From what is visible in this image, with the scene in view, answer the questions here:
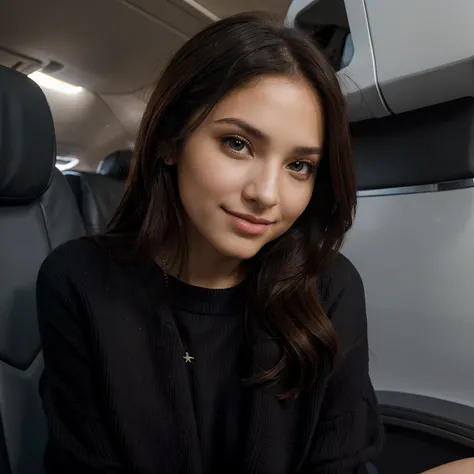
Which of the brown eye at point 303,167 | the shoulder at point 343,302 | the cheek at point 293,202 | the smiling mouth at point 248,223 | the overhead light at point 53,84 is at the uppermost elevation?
A: the overhead light at point 53,84

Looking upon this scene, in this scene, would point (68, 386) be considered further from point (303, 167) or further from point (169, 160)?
point (303, 167)

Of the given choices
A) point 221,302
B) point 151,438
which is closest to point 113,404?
point 151,438

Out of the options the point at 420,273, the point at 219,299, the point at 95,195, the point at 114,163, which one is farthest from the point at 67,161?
the point at 219,299

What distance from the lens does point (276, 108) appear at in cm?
64

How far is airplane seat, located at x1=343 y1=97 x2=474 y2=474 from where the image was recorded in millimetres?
1004

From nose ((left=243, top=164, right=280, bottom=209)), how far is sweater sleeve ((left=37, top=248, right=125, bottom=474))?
303 mm

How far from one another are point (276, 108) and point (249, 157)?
0.07 m

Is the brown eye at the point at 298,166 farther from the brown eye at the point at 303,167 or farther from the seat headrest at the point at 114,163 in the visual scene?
the seat headrest at the point at 114,163

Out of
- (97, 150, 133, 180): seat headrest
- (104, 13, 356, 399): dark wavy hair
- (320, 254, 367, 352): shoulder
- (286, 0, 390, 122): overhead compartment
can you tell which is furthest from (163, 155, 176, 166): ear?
(97, 150, 133, 180): seat headrest

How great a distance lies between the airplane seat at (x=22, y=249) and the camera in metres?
0.83

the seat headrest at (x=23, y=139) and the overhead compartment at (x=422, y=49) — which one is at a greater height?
the overhead compartment at (x=422, y=49)

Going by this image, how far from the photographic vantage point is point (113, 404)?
71cm

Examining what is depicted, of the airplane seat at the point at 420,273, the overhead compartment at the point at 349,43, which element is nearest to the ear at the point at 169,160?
the overhead compartment at the point at 349,43

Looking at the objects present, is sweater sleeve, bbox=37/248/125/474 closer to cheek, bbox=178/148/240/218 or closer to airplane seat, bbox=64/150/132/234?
cheek, bbox=178/148/240/218
